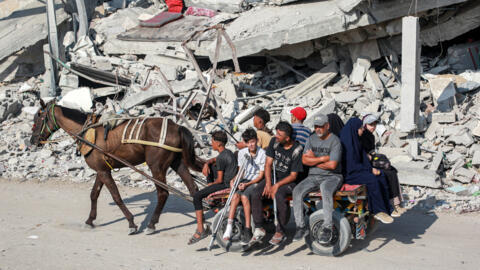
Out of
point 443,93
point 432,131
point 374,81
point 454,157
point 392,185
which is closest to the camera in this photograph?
point 392,185

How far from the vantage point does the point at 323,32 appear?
11.8 m

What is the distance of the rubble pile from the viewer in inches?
374

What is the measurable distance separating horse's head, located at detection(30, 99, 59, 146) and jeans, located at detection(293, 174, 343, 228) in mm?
4111

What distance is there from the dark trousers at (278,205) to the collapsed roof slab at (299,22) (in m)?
6.50

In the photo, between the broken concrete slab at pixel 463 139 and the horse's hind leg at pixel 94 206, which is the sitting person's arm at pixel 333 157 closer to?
the horse's hind leg at pixel 94 206

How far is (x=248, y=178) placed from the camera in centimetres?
627

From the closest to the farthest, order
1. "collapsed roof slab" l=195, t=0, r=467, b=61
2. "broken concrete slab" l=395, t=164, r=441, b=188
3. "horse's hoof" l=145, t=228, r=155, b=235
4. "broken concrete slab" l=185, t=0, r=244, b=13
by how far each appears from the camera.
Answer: "horse's hoof" l=145, t=228, r=155, b=235
"broken concrete slab" l=395, t=164, r=441, b=188
"collapsed roof slab" l=195, t=0, r=467, b=61
"broken concrete slab" l=185, t=0, r=244, b=13

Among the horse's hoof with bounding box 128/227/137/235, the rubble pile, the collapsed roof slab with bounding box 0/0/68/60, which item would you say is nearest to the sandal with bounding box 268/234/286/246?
the horse's hoof with bounding box 128/227/137/235

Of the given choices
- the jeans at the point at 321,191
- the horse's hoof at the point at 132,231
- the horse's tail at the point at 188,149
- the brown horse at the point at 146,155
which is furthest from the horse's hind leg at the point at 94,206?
the jeans at the point at 321,191

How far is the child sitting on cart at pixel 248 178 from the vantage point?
238 inches

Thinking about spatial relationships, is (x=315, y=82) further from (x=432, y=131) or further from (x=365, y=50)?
(x=432, y=131)

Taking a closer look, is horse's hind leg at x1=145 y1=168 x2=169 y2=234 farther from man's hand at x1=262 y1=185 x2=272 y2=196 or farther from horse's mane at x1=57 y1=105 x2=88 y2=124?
man's hand at x1=262 y1=185 x2=272 y2=196

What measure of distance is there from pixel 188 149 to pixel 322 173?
225 cm

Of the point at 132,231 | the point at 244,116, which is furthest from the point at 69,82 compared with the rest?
the point at 132,231
